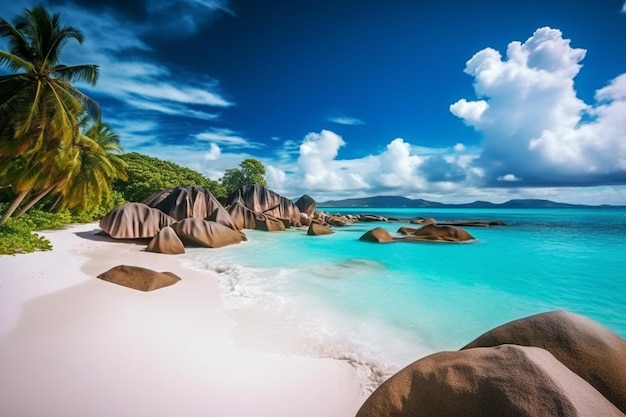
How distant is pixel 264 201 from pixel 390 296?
924 inches

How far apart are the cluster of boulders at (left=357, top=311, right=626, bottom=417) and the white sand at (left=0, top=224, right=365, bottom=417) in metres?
1.17

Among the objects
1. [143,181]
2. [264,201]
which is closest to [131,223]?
[264,201]

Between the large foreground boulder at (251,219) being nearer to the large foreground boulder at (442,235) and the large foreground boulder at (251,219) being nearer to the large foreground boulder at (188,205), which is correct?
the large foreground boulder at (188,205)

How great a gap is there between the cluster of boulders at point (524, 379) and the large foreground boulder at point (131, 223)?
15.8m

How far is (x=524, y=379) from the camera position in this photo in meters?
1.94

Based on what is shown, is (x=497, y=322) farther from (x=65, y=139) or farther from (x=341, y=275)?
(x=65, y=139)

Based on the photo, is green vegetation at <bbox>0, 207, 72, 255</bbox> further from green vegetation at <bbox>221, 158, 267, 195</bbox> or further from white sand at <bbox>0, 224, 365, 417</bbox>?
green vegetation at <bbox>221, 158, 267, 195</bbox>

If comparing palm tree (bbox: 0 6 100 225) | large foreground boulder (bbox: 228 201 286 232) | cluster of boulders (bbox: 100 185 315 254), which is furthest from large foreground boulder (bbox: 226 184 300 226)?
palm tree (bbox: 0 6 100 225)

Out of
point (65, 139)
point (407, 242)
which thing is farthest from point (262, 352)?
point (407, 242)

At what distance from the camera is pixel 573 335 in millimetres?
2748

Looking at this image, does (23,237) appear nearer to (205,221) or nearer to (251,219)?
(205,221)

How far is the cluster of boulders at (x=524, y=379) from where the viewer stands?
1.84 metres

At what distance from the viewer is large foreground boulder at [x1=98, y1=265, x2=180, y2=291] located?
6.82 metres

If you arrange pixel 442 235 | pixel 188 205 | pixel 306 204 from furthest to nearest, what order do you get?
1. pixel 306 204
2. pixel 442 235
3. pixel 188 205
